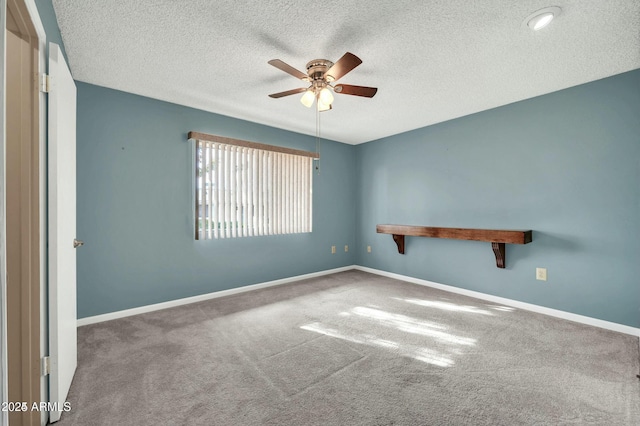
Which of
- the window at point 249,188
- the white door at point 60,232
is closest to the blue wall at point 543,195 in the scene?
the window at point 249,188

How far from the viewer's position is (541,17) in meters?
1.77

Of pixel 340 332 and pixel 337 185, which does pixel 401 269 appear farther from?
pixel 340 332

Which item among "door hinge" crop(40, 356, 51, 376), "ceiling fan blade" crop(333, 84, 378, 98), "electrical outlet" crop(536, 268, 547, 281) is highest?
"ceiling fan blade" crop(333, 84, 378, 98)

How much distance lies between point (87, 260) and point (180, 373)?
66.7 inches

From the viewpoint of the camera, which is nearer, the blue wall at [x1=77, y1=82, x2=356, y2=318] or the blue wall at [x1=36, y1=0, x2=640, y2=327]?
the blue wall at [x1=36, y1=0, x2=640, y2=327]

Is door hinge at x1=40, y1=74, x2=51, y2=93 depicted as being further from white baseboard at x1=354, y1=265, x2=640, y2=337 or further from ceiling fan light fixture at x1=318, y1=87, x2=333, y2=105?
white baseboard at x1=354, y1=265, x2=640, y2=337

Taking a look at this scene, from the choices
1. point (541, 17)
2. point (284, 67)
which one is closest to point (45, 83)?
point (284, 67)

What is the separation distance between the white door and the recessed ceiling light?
2806mm

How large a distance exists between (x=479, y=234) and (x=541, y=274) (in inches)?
28.6

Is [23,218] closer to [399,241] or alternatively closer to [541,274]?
[399,241]

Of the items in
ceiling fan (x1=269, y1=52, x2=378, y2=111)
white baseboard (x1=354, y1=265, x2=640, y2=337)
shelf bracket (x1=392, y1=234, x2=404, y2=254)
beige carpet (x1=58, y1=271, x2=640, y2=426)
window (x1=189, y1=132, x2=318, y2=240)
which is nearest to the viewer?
beige carpet (x1=58, y1=271, x2=640, y2=426)

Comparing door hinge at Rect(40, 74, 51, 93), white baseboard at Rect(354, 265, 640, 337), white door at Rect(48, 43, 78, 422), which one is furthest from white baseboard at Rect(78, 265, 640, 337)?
door hinge at Rect(40, 74, 51, 93)

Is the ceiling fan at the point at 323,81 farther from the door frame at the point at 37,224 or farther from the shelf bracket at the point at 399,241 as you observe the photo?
the shelf bracket at the point at 399,241

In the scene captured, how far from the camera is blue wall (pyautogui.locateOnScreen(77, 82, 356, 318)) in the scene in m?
2.78
